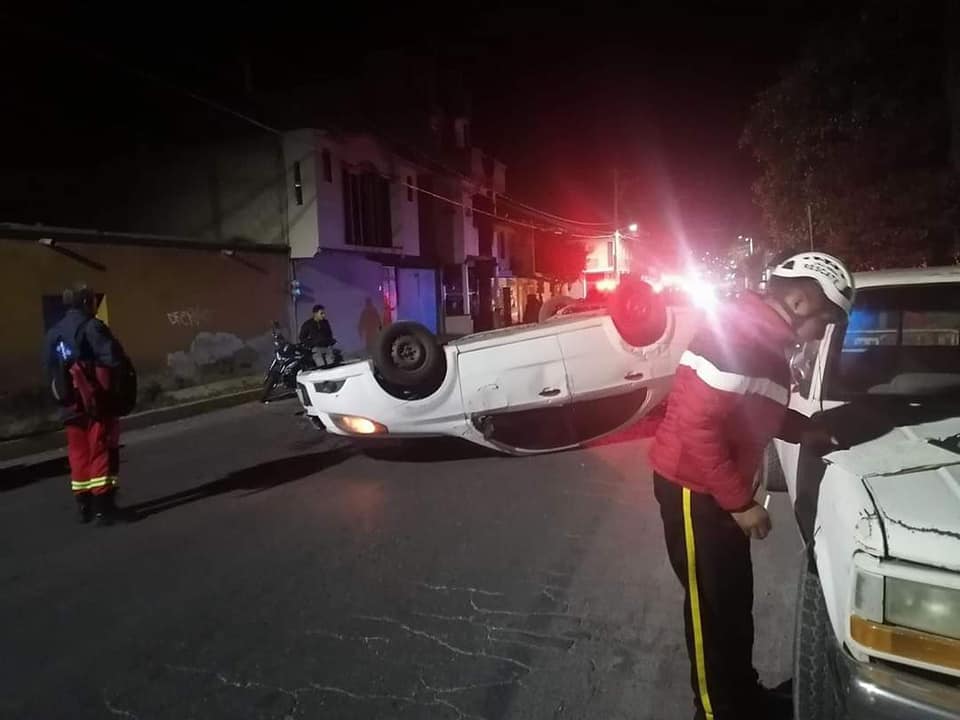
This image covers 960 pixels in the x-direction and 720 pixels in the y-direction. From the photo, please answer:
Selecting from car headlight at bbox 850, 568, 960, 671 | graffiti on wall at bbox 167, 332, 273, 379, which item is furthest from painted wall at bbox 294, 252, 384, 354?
car headlight at bbox 850, 568, 960, 671

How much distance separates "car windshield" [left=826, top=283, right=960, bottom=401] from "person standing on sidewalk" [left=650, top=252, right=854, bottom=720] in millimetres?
1203

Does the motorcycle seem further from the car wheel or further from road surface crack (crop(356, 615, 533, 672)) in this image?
road surface crack (crop(356, 615, 533, 672))

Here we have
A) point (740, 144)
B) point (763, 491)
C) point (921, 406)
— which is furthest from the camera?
point (740, 144)

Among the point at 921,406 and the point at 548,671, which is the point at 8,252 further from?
the point at 921,406

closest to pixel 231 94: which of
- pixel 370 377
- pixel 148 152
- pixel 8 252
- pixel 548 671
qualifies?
pixel 148 152

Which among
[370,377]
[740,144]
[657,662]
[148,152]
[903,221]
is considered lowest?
[657,662]

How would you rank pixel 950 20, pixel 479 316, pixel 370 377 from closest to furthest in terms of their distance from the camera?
1. pixel 370 377
2. pixel 950 20
3. pixel 479 316

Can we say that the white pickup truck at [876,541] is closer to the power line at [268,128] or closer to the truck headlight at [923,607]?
the truck headlight at [923,607]

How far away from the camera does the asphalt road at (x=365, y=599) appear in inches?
130

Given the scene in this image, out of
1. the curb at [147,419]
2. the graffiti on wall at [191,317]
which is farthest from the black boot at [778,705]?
the graffiti on wall at [191,317]

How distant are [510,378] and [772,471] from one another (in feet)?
8.04

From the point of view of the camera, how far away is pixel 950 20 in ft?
30.6

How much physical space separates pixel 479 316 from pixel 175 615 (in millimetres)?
30999

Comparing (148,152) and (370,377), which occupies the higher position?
(148,152)
